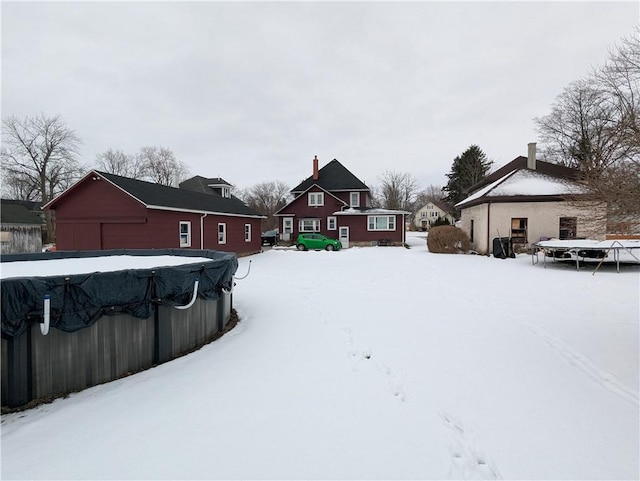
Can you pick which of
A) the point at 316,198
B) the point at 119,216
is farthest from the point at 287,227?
the point at 119,216

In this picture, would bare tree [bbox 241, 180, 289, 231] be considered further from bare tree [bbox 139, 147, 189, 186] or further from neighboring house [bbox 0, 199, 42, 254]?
neighboring house [bbox 0, 199, 42, 254]

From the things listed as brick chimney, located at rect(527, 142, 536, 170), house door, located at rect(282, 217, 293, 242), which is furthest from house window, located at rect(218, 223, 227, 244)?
brick chimney, located at rect(527, 142, 536, 170)

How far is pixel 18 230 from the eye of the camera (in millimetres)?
25172

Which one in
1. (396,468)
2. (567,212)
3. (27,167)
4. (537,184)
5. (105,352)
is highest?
(27,167)

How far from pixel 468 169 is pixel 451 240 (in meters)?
29.5

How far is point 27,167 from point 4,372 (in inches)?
1678

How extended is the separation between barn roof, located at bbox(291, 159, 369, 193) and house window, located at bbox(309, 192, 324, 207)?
9.82 feet

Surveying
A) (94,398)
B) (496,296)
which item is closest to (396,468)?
(94,398)

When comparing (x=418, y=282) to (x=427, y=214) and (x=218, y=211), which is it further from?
(x=427, y=214)

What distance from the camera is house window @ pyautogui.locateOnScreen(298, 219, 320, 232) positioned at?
31.3 m

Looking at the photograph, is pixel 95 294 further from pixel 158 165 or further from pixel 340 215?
pixel 158 165

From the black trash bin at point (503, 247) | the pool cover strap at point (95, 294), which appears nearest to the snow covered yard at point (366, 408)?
the pool cover strap at point (95, 294)

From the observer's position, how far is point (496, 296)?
8.77 m

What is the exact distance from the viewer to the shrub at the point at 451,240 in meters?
20.8
